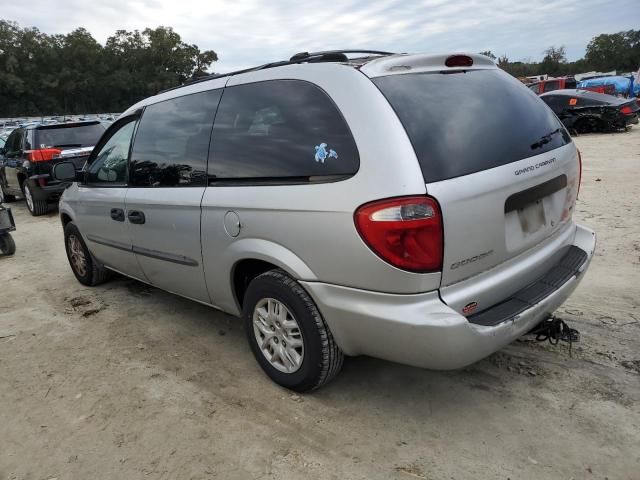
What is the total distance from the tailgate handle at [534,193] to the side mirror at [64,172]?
3.86 metres

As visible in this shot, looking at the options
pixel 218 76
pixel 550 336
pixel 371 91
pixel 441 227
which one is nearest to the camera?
pixel 441 227

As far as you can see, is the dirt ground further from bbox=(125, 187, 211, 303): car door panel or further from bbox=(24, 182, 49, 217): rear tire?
bbox=(24, 182, 49, 217): rear tire

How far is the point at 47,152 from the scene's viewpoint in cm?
962

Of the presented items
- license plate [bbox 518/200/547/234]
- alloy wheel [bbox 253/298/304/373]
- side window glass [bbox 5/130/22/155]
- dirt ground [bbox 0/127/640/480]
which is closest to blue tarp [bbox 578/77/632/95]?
dirt ground [bbox 0/127/640/480]

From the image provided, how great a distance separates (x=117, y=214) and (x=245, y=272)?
1.51 metres

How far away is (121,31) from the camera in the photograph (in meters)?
76.5

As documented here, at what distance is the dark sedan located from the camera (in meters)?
15.4

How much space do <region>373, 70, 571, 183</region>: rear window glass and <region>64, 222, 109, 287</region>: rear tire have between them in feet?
12.1

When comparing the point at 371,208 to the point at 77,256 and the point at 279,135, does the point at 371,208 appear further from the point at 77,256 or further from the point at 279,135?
the point at 77,256

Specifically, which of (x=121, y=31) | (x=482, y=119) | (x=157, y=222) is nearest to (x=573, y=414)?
(x=482, y=119)

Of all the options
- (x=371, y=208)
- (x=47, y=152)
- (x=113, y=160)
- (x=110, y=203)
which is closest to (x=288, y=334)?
(x=371, y=208)

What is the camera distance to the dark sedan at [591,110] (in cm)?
1538

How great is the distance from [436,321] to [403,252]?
1.11 ft

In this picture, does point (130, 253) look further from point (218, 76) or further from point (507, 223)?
point (507, 223)
